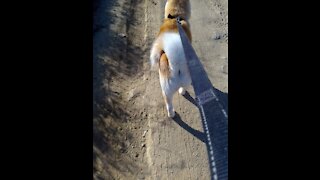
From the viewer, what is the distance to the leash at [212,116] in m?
4.26

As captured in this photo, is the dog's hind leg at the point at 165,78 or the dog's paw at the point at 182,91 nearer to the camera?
the dog's hind leg at the point at 165,78

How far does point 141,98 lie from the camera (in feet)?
15.7

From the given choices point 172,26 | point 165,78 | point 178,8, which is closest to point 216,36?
point 178,8

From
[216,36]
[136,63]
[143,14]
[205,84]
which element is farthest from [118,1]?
[205,84]

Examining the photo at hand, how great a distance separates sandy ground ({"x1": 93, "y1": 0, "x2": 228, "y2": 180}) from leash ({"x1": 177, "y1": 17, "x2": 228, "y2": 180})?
76 mm

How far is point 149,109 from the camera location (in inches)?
186

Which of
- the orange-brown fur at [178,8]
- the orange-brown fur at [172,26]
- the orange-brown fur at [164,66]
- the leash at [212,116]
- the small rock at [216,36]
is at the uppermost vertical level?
the orange-brown fur at [178,8]

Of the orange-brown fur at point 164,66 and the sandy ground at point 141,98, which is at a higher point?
the orange-brown fur at point 164,66

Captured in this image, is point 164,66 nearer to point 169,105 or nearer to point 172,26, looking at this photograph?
point 172,26

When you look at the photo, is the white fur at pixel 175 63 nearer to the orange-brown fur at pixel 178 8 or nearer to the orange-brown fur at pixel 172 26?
→ the orange-brown fur at pixel 172 26

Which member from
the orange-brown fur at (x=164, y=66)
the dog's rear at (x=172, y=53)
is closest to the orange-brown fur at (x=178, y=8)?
the dog's rear at (x=172, y=53)

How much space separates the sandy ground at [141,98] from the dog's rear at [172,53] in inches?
16.7

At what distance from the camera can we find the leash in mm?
4262

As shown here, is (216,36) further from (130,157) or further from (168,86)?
(130,157)
